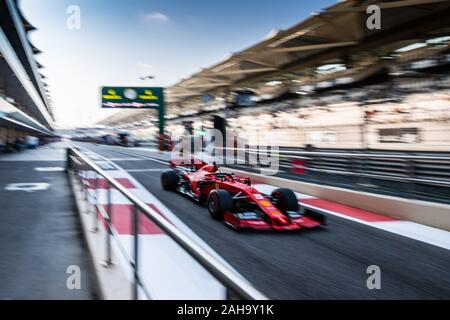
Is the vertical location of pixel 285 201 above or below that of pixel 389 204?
above

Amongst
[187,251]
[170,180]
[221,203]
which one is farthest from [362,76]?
[187,251]

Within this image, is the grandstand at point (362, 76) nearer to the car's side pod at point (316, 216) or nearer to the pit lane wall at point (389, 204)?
the pit lane wall at point (389, 204)

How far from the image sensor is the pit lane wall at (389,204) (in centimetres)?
491

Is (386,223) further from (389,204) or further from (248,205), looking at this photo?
(248,205)

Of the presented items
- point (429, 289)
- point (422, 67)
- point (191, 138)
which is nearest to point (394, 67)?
point (422, 67)

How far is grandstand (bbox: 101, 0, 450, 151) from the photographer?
10.1m

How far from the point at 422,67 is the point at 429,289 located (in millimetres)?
9750

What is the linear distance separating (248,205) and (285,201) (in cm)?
59

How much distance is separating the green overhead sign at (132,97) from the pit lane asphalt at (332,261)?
69.4ft

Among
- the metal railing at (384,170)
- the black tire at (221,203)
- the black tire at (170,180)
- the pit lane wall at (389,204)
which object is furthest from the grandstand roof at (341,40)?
the black tire at (221,203)

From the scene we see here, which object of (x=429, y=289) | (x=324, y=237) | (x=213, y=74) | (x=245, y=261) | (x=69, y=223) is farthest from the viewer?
(x=213, y=74)

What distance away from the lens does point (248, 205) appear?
17.8 ft

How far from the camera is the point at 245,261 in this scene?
3.60 meters
